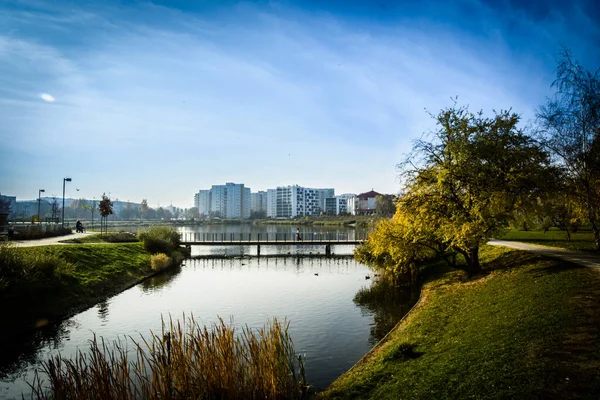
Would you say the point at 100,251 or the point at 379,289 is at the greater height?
the point at 100,251

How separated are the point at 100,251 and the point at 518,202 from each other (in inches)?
1441

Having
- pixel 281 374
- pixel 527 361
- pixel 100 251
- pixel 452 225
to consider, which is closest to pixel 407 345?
pixel 527 361

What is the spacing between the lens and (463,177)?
21.8 meters

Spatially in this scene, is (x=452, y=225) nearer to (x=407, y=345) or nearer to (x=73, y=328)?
(x=407, y=345)

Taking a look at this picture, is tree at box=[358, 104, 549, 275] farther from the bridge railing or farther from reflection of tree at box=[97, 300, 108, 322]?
the bridge railing

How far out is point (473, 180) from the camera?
71.1ft

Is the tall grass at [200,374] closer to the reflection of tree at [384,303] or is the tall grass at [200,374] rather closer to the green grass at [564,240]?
the reflection of tree at [384,303]

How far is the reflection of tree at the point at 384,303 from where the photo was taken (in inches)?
792

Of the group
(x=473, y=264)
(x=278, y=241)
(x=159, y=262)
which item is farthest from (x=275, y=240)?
(x=473, y=264)

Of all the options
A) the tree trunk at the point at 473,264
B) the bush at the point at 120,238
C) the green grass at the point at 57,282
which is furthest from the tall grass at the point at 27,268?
the tree trunk at the point at 473,264

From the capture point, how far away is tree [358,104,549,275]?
69.9ft

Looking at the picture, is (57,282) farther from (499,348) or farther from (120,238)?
(120,238)

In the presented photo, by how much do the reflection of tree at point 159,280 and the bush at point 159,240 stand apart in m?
6.23

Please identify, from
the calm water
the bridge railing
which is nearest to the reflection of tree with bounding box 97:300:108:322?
the calm water
